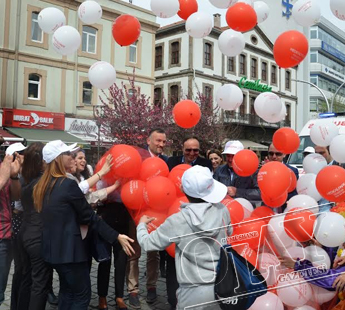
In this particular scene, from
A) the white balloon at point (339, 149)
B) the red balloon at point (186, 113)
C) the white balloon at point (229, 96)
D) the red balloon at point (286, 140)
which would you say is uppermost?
the white balloon at point (229, 96)

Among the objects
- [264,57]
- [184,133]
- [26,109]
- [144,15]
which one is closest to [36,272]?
[26,109]

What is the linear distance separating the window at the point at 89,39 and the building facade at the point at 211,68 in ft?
22.6

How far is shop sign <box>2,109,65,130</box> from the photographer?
17250 millimetres

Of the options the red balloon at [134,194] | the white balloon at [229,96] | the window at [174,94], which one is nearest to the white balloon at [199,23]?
the white balloon at [229,96]

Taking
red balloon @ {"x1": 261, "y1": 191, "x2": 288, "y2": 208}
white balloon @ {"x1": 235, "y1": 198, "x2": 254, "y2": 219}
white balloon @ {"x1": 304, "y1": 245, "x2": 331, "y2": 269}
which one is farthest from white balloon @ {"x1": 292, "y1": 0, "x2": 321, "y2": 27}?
white balloon @ {"x1": 304, "y1": 245, "x2": 331, "y2": 269}

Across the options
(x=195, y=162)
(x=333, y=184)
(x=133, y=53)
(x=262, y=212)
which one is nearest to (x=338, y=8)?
(x=333, y=184)

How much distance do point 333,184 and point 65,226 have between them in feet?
7.30

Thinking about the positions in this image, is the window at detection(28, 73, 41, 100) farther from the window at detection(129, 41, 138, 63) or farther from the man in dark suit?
the man in dark suit

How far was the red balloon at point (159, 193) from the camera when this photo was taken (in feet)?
10.1

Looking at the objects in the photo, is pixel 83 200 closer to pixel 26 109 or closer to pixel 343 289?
pixel 343 289

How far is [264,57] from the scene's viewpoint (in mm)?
31031

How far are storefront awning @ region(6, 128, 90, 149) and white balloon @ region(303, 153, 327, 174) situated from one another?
1439 centimetres

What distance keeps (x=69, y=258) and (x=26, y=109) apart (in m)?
16.7

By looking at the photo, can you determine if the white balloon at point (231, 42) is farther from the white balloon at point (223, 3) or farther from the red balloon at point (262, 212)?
the red balloon at point (262, 212)
